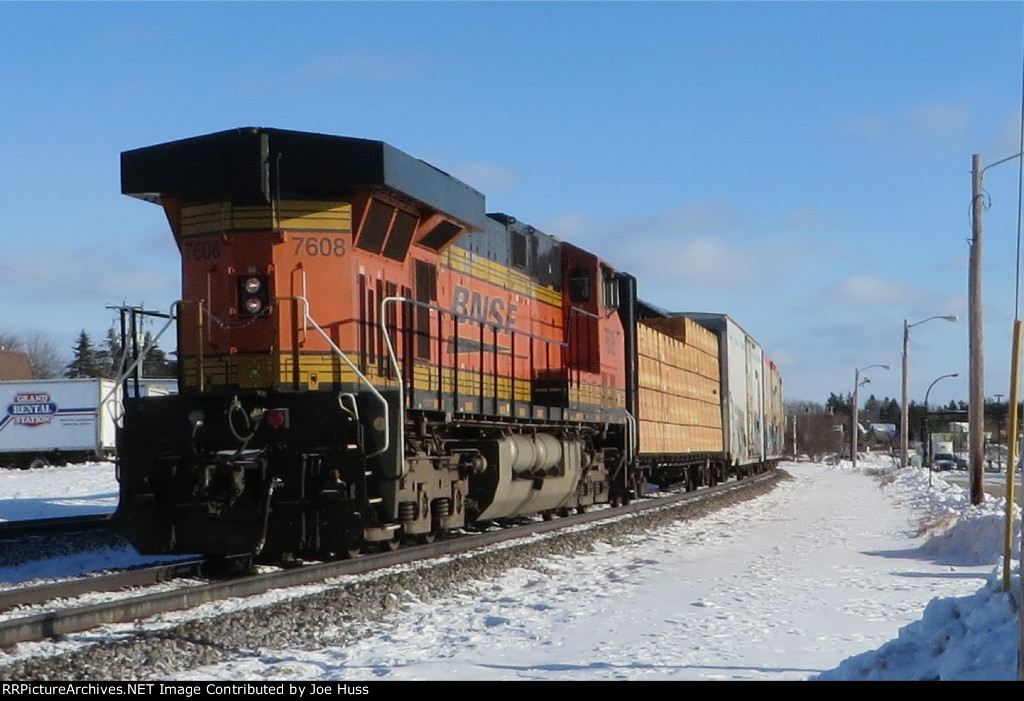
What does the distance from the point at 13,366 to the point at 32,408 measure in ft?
126

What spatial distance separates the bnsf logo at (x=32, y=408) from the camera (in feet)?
134

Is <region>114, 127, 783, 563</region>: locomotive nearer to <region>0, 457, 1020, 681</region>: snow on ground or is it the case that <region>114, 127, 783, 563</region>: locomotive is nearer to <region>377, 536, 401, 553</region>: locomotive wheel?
<region>377, 536, 401, 553</region>: locomotive wheel

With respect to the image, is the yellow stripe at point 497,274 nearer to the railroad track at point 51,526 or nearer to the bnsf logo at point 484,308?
the bnsf logo at point 484,308

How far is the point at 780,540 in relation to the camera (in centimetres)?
1460

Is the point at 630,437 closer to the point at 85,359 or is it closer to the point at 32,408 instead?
the point at 32,408

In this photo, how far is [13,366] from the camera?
7612cm

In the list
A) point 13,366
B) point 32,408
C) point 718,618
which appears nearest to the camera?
point 718,618

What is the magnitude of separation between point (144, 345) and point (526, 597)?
14.8 feet

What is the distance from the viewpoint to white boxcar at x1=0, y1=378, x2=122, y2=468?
4088cm

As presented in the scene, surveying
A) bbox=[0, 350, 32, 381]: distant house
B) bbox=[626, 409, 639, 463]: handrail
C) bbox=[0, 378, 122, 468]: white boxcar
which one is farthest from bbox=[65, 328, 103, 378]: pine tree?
bbox=[626, 409, 639, 463]: handrail

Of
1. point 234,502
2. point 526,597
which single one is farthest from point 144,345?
point 526,597

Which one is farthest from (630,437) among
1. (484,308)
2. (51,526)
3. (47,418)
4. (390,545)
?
(47,418)

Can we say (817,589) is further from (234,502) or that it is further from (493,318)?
(493,318)
